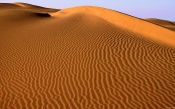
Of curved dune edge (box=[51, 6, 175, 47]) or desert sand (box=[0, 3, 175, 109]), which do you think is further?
curved dune edge (box=[51, 6, 175, 47])

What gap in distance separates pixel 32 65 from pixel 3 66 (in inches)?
43.5

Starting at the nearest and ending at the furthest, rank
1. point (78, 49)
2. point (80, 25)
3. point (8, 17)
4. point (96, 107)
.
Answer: point (96, 107), point (78, 49), point (80, 25), point (8, 17)

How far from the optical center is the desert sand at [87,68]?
6.39 m

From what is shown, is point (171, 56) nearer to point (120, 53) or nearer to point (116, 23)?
point (120, 53)

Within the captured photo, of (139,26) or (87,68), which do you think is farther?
(139,26)

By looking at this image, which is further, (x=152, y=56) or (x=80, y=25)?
(x=80, y=25)

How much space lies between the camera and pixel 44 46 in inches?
459

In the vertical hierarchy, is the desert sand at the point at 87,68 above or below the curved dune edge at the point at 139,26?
below

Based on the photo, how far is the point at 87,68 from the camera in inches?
336

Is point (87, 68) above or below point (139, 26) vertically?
below

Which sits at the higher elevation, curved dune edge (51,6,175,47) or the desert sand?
curved dune edge (51,6,175,47)

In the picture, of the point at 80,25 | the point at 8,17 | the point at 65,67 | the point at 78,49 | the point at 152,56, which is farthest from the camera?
the point at 8,17

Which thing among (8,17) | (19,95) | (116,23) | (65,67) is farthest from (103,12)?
(19,95)

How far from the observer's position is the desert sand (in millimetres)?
6394
